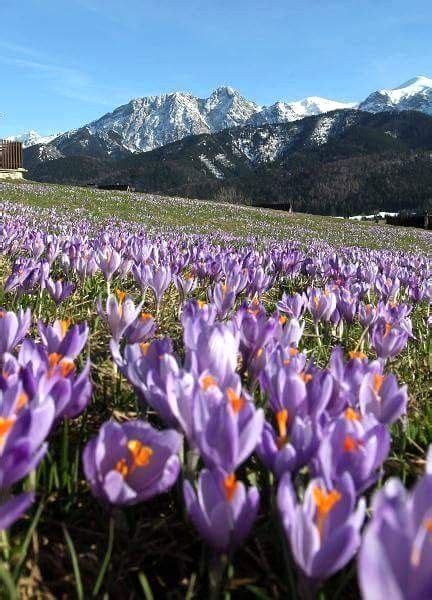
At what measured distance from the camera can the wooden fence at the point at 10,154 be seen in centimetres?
5029

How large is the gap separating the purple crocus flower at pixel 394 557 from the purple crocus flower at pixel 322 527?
0.21m

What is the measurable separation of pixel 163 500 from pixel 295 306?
72.1 inches

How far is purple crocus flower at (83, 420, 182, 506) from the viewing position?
3.73 ft

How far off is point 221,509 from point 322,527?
19cm

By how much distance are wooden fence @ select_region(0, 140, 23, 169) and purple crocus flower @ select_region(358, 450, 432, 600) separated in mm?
54811

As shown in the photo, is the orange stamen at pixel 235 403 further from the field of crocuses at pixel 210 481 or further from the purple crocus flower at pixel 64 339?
A: the purple crocus flower at pixel 64 339

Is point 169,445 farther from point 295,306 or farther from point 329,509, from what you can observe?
point 295,306

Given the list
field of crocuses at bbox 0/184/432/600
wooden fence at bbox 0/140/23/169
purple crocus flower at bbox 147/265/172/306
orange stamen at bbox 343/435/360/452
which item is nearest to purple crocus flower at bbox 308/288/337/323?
purple crocus flower at bbox 147/265/172/306

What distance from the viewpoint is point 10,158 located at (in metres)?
50.9

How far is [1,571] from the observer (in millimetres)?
959

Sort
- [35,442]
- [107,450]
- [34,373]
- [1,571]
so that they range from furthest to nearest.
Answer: [34,373] < [107,450] < [35,442] < [1,571]

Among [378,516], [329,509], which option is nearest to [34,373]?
[329,509]

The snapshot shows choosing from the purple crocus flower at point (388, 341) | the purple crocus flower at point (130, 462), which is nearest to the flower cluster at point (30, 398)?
the purple crocus flower at point (130, 462)

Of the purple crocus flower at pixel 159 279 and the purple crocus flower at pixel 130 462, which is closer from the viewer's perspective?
the purple crocus flower at pixel 130 462
